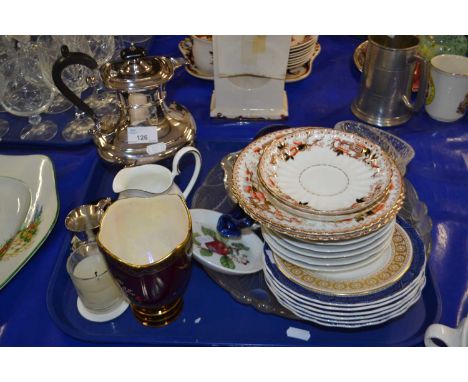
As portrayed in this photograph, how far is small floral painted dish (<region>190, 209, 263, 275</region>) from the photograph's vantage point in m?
0.65

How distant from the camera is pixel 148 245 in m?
0.61

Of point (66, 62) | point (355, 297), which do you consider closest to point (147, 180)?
point (66, 62)

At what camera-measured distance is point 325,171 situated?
0.65 metres

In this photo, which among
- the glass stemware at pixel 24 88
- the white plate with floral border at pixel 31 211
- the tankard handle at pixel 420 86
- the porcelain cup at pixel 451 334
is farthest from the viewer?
the glass stemware at pixel 24 88

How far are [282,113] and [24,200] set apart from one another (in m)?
0.55

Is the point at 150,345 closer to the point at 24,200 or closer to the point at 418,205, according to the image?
the point at 24,200

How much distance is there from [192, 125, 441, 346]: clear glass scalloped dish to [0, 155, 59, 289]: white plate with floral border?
9.5 inches

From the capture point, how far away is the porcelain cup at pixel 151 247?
53 centimetres

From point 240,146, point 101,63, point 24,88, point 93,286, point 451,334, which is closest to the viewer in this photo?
point 451,334

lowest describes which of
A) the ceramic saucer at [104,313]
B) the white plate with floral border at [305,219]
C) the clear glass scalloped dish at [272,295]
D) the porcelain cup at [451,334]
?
the ceramic saucer at [104,313]

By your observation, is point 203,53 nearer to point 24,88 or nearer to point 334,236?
point 24,88

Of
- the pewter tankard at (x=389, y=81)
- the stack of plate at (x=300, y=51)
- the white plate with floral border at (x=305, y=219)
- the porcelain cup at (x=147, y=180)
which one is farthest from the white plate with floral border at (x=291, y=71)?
the white plate with floral border at (x=305, y=219)

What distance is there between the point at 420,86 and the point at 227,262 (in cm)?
60

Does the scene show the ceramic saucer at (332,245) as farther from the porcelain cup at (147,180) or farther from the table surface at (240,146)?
the porcelain cup at (147,180)
